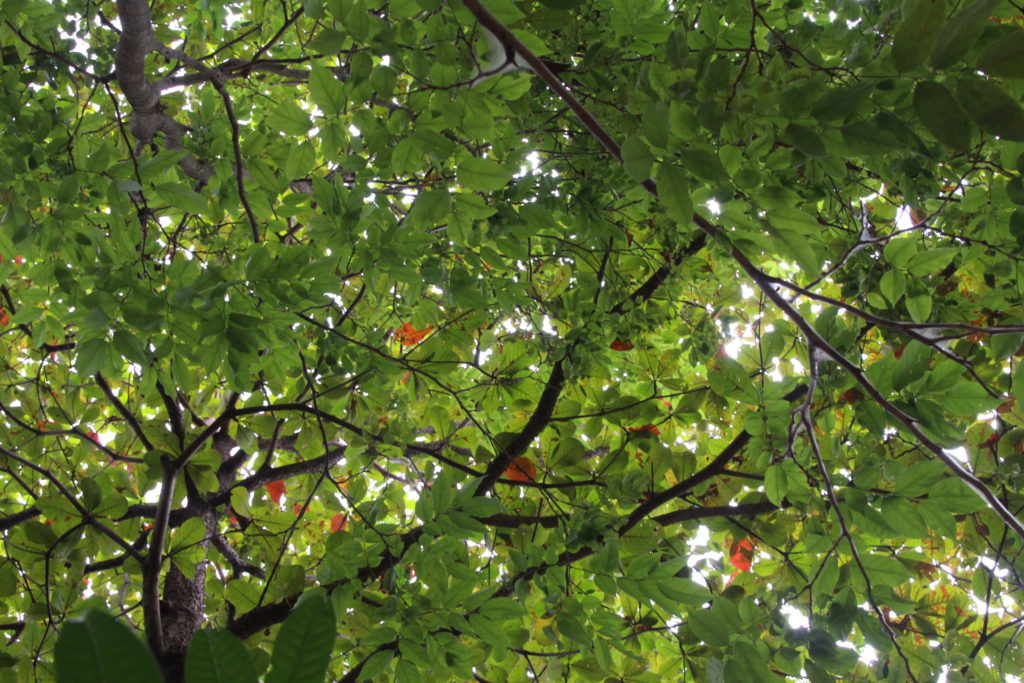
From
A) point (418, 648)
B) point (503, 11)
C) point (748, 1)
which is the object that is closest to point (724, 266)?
point (748, 1)

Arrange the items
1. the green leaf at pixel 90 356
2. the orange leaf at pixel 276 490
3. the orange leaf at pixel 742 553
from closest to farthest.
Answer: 1. the green leaf at pixel 90 356
2. the orange leaf at pixel 742 553
3. the orange leaf at pixel 276 490

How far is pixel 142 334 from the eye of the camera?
1557 mm

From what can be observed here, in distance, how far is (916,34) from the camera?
83 cm

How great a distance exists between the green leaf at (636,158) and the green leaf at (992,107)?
14.8 inches

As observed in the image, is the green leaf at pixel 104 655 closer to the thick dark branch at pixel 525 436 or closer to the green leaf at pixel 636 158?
the green leaf at pixel 636 158

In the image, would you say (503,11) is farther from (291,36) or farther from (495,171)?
(291,36)

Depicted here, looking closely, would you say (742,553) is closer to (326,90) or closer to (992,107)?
(992,107)

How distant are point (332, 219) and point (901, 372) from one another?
1.24 meters

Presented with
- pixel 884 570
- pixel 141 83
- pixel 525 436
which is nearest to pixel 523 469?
pixel 525 436

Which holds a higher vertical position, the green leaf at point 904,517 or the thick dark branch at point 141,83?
the thick dark branch at point 141,83

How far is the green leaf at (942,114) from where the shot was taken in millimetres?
805

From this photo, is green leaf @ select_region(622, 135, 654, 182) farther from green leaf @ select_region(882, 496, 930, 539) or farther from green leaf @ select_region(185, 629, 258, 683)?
green leaf @ select_region(882, 496, 930, 539)

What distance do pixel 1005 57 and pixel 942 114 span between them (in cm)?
9

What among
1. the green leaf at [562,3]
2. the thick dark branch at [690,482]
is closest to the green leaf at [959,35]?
the green leaf at [562,3]
